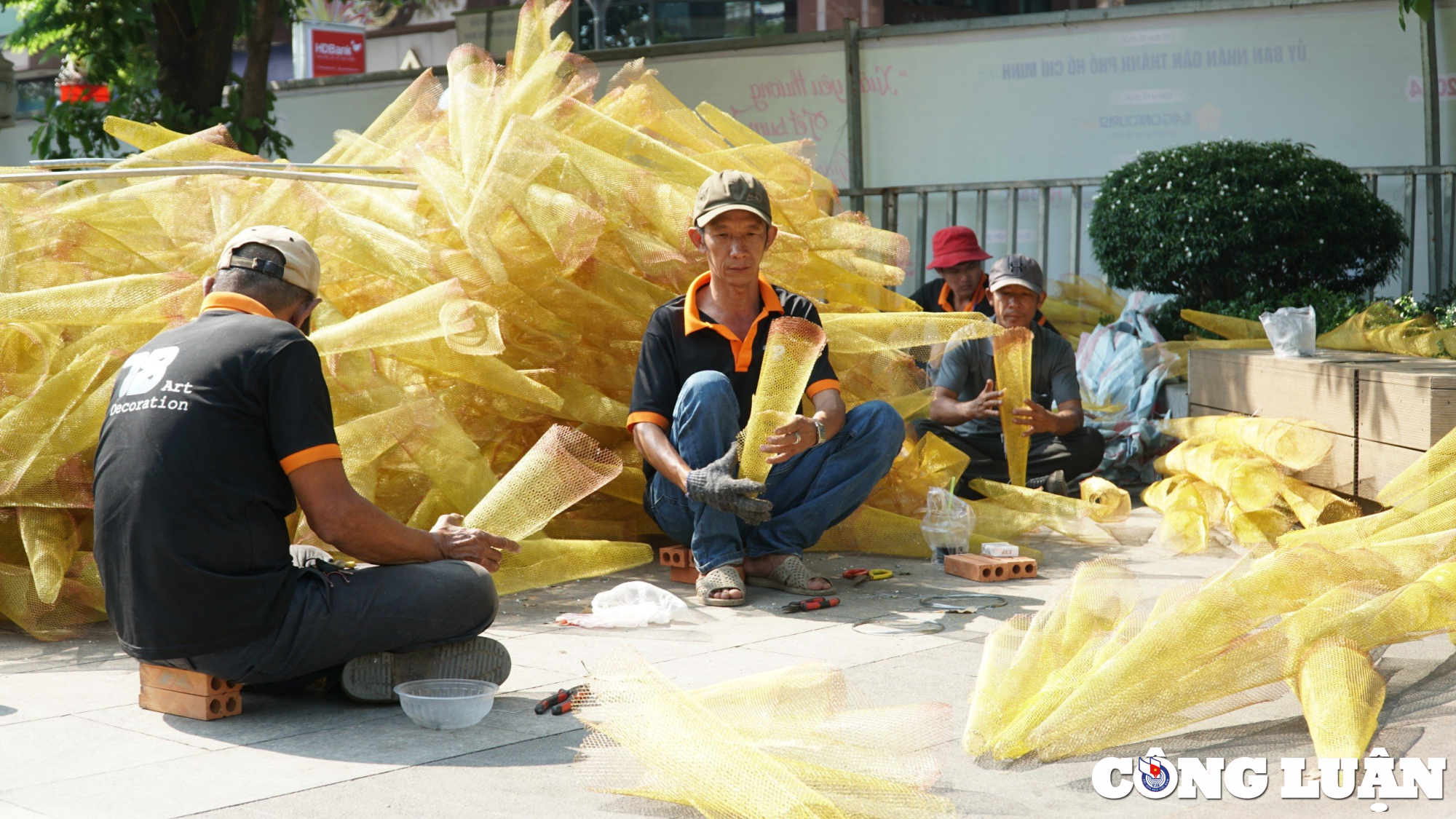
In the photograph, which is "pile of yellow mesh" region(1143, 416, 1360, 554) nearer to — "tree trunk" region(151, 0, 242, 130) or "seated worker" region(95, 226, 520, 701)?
"seated worker" region(95, 226, 520, 701)

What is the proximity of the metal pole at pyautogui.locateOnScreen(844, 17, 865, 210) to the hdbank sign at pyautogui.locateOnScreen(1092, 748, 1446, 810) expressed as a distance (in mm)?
7936

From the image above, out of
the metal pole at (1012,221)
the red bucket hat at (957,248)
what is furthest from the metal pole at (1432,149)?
the red bucket hat at (957,248)

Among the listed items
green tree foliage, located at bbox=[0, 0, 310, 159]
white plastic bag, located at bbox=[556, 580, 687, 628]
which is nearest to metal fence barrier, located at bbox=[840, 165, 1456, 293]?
green tree foliage, located at bbox=[0, 0, 310, 159]

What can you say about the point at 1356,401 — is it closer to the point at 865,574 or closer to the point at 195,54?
the point at 865,574

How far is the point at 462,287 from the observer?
180 inches

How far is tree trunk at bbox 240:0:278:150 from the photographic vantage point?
959cm

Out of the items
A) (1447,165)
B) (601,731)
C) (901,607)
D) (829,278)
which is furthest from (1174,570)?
(1447,165)

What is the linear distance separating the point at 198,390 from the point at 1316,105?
808cm

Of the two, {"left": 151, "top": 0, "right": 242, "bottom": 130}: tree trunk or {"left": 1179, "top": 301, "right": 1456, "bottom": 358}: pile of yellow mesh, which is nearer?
{"left": 1179, "top": 301, "right": 1456, "bottom": 358}: pile of yellow mesh

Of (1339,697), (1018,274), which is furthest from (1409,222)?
(1339,697)

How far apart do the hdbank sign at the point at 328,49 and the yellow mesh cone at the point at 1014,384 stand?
13966mm

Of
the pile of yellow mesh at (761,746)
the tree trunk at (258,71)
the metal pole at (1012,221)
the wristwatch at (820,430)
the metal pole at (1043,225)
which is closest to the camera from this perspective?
the pile of yellow mesh at (761,746)

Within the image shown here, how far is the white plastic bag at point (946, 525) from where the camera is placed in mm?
4750

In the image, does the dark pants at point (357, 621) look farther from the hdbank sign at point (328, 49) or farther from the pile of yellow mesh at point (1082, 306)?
the hdbank sign at point (328, 49)
